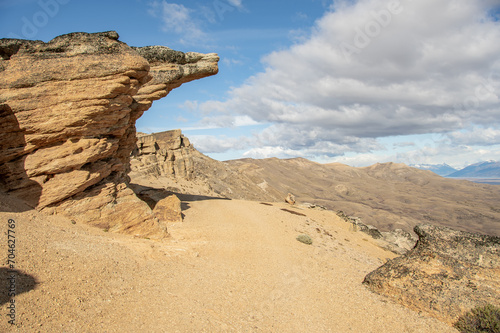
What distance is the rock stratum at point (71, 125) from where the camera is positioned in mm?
12133

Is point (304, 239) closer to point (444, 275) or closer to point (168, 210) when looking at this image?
point (168, 210)

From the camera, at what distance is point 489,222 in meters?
99.1

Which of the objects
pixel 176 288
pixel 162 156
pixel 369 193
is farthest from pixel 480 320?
pixel 369 193

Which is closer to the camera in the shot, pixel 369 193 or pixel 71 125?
pixel 71 125

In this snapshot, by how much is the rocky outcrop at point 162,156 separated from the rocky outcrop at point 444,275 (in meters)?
30.0

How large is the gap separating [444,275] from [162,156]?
34590 mm

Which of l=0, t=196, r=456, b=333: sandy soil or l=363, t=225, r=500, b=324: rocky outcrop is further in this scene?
Answer: l=363, t=225, r=500, b=324: rocky outcrop

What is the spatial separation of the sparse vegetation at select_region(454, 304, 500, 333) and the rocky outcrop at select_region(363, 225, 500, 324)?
21 cm

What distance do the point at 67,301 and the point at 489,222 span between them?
129m

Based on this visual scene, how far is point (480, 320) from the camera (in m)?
8.59

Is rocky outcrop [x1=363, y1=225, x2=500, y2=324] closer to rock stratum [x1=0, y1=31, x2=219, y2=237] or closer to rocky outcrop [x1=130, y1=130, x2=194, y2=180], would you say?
rock stratum [x1=0, y1=31, x2=219, y2=237]

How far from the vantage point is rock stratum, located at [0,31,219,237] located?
39.8 ft

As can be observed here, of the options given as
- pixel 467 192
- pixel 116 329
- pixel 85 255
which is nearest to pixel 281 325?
pixel 116 329

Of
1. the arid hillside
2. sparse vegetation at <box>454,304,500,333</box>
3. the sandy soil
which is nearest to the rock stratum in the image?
the sandy soil
